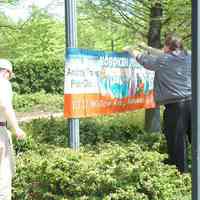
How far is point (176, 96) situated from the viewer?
7.12 m

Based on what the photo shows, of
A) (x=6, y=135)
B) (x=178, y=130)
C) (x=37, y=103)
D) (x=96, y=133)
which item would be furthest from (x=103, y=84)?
(x=37, y=103)

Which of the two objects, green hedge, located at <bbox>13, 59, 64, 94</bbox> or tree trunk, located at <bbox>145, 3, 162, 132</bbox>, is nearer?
tree trunk, located at <bbox>145, 3, 162, 132</bbox>

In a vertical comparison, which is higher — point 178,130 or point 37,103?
point 178,130

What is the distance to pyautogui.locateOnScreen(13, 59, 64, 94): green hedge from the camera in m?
23.9

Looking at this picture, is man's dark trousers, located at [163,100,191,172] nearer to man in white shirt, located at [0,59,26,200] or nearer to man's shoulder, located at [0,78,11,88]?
man in white shirt, located at [0,59,26,200]

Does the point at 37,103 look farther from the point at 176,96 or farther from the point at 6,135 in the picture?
the point at 6,135

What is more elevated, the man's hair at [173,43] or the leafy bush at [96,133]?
the man's hair at [173,43]

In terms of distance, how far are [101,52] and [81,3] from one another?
2.29 meters

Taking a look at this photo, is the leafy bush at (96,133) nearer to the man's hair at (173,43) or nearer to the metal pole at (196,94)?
the man's hair at (173,43)

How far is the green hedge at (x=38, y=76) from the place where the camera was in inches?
939

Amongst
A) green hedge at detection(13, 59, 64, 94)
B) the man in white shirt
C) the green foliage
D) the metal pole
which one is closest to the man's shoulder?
the man in white shirt

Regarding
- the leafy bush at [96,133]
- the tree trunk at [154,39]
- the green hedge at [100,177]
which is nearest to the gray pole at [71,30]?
the green hedge at [100,177]

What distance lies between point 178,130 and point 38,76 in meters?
17.8

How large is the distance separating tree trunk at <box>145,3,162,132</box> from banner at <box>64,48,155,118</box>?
0.66 meters
